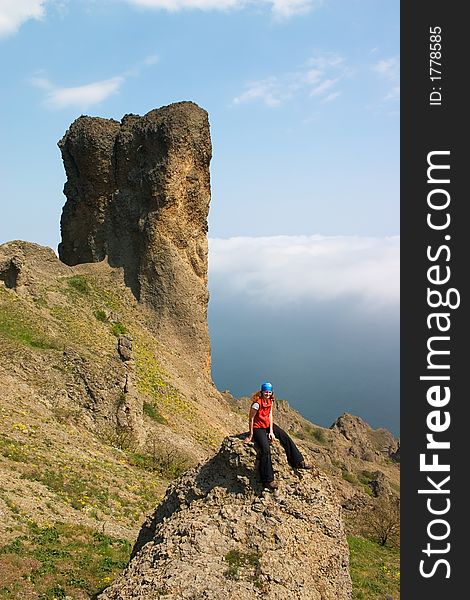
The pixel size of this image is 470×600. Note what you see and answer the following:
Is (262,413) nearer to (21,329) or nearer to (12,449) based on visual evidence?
(12,449)

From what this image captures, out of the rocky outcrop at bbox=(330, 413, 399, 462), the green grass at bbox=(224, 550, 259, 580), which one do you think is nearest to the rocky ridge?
the green grass at bbox=(224, 550, 259, 580)

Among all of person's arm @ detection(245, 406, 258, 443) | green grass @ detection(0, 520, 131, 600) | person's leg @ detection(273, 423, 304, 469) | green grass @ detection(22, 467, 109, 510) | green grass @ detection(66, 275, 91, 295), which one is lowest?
green grass @ detection(0, 520, 131, 600)

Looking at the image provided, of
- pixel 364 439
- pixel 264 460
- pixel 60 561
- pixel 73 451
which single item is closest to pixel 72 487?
pixel 73 451

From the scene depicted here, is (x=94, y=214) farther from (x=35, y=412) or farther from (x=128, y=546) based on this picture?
(x=128, y=546)

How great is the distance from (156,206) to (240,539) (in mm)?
30149

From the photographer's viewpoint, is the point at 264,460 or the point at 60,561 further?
the point at 60,561

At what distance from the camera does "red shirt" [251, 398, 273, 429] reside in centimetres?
1179

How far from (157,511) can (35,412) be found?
13109 mm

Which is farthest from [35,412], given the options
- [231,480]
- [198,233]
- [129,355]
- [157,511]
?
[198,233]

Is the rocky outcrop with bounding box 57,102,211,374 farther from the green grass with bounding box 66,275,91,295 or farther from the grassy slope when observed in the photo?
the green grass with bounding box 66,275,91,295

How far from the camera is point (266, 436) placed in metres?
11.7

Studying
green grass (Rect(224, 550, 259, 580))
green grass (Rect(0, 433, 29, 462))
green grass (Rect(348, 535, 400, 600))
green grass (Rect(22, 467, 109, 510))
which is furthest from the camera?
green grass (Rect(0, 433, 29, 462))

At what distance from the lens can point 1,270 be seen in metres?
30.8

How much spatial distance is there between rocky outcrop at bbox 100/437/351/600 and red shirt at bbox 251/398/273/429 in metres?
0.45
